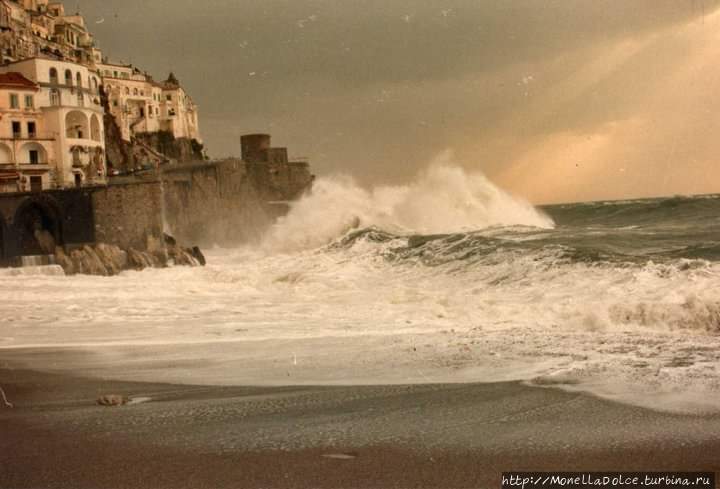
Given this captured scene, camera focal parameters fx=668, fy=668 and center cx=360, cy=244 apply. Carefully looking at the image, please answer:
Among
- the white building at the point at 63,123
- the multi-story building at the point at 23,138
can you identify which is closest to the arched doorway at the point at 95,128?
the white building at the point at 63,123

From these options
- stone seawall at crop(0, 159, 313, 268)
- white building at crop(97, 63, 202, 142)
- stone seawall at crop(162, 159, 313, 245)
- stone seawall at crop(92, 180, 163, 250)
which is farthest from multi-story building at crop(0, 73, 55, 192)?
white building at crop(97, 63, 202, 142)

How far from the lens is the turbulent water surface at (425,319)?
5992 mm

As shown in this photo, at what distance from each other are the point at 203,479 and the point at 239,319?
21.2ft

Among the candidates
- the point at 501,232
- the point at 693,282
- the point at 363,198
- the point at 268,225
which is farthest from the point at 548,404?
the point at 268,225

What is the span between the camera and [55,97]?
33656 mm

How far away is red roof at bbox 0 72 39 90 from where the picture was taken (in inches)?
1229

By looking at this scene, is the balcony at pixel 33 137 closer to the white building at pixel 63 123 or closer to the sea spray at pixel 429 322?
the white building at pixel 63 123

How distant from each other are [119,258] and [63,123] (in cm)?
1368

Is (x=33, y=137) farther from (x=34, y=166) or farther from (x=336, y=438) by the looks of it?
(x=336, y=438)

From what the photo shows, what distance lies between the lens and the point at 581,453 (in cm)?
382

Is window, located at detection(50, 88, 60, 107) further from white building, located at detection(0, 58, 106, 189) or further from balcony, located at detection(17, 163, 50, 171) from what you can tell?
balcony, located at detection(17, 163, 50, 171)

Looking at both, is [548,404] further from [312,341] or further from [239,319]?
[239,319]

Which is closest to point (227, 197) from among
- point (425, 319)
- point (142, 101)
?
point (142, 101)

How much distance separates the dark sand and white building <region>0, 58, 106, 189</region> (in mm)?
28297
